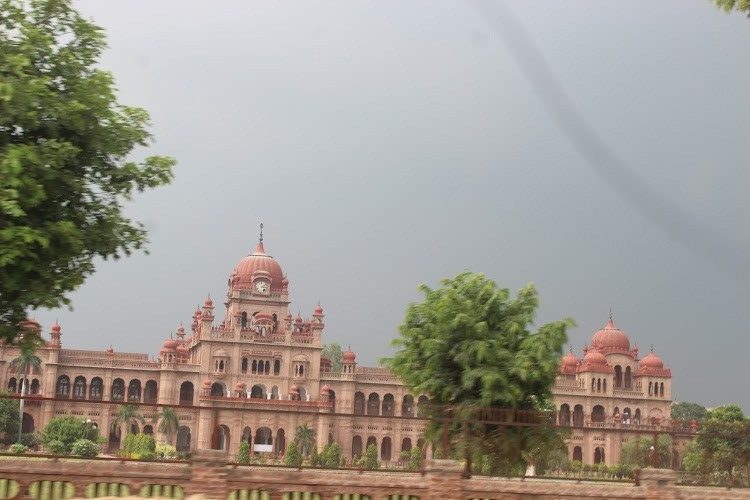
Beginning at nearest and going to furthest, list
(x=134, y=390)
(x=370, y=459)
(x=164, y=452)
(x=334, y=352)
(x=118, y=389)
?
(x=370, y=459), (x=164, y=452), (x=118, y=389), (x=134, y=390), (x=334, y=352)

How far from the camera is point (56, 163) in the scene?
40.3 feet

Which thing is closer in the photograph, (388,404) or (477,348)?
(477,348)

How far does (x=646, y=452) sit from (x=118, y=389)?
5812 centimetres

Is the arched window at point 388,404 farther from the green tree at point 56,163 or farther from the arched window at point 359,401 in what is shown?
the green tree at point 56,163

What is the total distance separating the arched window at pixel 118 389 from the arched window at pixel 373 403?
1735cm

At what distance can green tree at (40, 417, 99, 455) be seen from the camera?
14041mm

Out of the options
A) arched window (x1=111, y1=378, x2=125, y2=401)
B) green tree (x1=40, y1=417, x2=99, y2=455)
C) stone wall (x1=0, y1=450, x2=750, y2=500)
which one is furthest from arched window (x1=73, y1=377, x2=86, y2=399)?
stone wall (x1=0, y1=450, x2=750, y2=500)

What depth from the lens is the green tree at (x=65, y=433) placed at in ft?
46.1

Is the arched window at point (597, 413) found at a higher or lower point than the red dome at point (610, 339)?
lower

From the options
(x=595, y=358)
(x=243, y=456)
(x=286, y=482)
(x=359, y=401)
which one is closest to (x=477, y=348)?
(x=243, y=456)

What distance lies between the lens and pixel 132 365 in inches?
2648

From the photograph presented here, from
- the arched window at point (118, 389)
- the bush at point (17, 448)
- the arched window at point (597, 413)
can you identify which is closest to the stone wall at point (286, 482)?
the bush at point (17, 448)

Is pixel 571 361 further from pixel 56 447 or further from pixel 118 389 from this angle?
pixel 56 447

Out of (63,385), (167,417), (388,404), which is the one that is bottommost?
(167,417)
